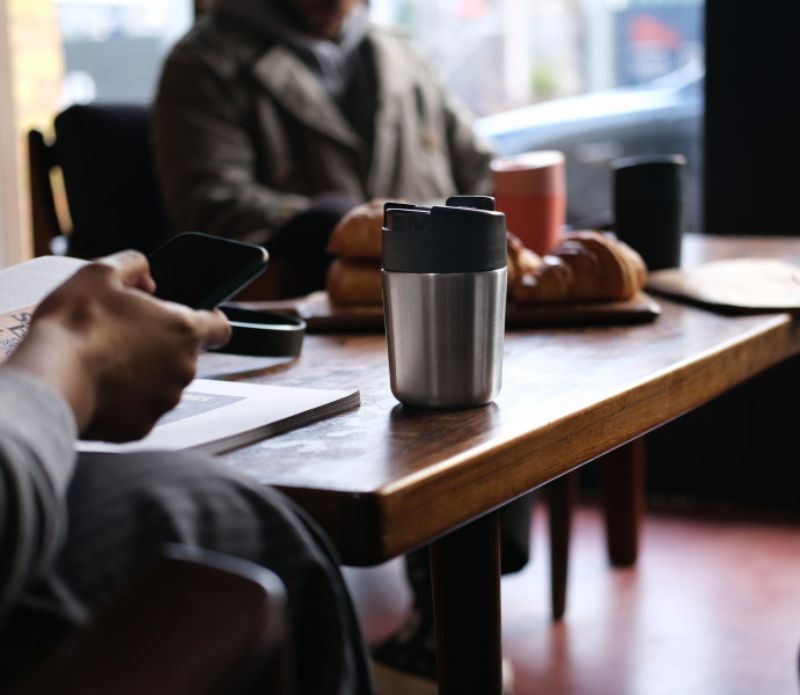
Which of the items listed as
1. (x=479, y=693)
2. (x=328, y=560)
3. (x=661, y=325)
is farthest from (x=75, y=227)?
(x=328, y=560)

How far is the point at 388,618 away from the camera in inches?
88.4

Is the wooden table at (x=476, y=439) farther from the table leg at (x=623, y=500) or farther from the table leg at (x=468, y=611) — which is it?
the table leg at (x=623, y=500)

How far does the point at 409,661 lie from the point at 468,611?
104 cm

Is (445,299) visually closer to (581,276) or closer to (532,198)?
(581,276)

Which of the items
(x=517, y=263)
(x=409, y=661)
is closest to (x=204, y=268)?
(x=517, y=263)

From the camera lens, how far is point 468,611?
929 millimetres

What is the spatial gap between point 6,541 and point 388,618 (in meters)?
1.79

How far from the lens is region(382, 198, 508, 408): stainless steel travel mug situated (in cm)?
86

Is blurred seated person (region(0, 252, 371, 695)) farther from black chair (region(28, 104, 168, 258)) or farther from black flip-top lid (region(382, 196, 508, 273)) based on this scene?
black chair (region(28, 104, 168, 258))

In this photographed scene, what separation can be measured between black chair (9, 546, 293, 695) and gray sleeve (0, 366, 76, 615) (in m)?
0.05

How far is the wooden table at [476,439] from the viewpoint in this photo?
0.73 metres

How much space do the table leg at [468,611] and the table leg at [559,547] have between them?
122 centimetres

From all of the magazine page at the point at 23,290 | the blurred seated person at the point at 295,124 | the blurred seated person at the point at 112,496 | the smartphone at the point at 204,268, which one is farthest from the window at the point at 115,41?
the blurred seated person at the point at 112,496

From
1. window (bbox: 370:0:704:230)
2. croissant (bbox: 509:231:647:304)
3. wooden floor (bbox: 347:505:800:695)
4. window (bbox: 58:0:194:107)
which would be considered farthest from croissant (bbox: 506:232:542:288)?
window (bbox: 58:0:194:107)
